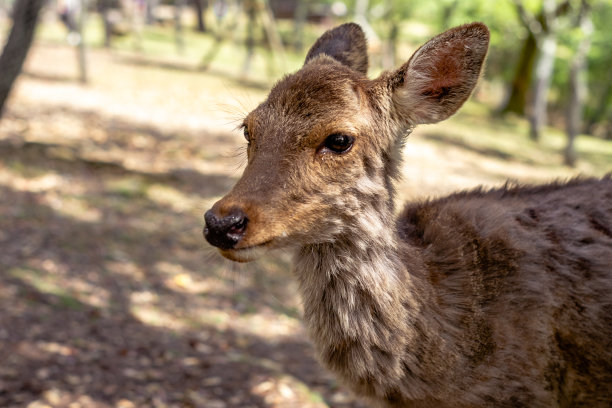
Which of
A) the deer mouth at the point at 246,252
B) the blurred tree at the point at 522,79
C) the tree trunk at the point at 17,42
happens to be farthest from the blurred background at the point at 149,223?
Answer: the blurred tree at the point at 522,79

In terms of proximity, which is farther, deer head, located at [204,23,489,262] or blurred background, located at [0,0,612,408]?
blurred background, located at [0,0,612,408]

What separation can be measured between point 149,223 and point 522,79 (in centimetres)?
2356

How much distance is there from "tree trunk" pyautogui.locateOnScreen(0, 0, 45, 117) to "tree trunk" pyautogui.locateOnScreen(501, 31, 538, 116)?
77.3ft

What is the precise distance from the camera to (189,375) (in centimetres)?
561

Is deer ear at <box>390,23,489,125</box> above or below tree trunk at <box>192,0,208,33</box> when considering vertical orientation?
above

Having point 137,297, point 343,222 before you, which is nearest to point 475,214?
point 343,222

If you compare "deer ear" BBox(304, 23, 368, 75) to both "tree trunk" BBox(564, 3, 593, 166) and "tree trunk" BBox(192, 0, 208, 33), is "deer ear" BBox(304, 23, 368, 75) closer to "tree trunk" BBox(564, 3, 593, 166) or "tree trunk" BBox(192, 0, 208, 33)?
"tree trunk" BBox(564, 3, 593, 166)

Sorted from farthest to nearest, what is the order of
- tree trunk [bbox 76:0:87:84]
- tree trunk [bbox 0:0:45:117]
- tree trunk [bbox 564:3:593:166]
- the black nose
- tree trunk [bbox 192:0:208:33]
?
tree trunk [bbox 192:0:208:33] < tree trunk [bbox 76:0:87:84] < tree trunk [bbox 564:3:593:166] < tree trunk [bbox 0:0:45:117] < the black nose

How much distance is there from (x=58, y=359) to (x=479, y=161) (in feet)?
41.6

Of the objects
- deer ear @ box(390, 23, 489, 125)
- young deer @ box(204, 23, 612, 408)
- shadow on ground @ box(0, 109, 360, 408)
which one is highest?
deer ear @ box(390, 23, 489, 125)

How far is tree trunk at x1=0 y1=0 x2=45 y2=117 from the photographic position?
792 centimetres

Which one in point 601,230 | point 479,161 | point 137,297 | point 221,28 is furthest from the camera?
point 221,28

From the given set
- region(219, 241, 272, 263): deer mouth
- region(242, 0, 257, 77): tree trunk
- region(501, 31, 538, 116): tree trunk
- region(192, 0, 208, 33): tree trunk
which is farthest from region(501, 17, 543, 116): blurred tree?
region(219, 241, 272, 263): deer mouth

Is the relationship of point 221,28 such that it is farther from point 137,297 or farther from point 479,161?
point 137,297
